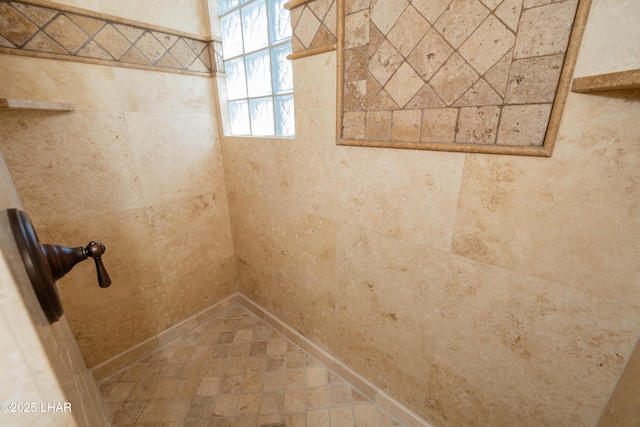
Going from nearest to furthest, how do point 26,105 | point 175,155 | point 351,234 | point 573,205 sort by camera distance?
point 573,205, point 26,105, point 351,234, point 175,155

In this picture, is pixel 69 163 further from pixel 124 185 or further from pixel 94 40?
pixel 94 40

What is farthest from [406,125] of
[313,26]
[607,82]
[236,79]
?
[236,79]

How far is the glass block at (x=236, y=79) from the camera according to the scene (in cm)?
158

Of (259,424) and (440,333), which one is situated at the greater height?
(440,333)

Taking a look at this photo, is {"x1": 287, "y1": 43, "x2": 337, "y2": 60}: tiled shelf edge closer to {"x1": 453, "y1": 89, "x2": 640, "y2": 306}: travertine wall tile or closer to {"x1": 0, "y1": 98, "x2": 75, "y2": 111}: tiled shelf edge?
{"x1": 453, "y1": 89, "x2": 640, "y2": 306}: travertine wall tile

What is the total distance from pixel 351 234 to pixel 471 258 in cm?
47

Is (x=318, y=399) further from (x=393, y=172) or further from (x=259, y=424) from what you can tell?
(x=393, y=172)

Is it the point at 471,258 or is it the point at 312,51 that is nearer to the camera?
the point at 471,258

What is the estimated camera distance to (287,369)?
58.9 inches

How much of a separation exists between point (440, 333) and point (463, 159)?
65cm

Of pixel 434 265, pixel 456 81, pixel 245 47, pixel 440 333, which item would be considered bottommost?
pixel 440 333

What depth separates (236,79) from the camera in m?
1.63

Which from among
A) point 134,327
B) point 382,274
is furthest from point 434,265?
point 134,327

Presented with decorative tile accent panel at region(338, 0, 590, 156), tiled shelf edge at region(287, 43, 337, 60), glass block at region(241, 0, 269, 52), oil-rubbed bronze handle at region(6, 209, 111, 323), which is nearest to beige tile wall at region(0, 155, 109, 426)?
oil-rubbed bronze handle at region(6, 209, 111, 323)
